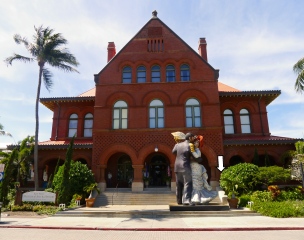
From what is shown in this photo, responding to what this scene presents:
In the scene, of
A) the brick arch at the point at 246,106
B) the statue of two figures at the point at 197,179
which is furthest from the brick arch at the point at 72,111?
the brick arch at the point at 246,106

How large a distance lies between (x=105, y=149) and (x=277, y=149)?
1392cm

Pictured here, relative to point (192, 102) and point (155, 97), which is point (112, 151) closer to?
point (155, 97)

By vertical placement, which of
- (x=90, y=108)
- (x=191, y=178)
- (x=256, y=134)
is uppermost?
(x=90, y=108)

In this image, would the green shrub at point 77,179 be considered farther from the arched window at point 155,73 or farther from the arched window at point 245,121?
the arched window at point 245,121

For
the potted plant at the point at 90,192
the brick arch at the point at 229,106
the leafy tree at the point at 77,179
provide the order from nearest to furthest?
the potted plant at the point at 90,192 < the leafy tree at the point at 77,179 < the brick arch at the point at 229,106

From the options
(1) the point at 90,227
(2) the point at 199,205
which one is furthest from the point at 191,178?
(1) the point at 90,227

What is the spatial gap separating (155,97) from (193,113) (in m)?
3.49

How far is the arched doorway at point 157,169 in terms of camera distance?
854 inches

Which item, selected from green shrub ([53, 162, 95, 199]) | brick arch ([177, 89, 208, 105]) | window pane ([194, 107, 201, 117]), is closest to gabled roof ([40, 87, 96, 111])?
green shrub ([53, 162, 95, 199])

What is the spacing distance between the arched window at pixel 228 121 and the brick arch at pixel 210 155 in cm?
372

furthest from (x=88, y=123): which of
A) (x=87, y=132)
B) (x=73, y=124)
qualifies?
(x=73, y=124)

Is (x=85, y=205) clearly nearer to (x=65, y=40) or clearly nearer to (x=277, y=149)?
(x=65, y=40)

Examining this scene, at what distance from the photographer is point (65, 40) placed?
71.0ft

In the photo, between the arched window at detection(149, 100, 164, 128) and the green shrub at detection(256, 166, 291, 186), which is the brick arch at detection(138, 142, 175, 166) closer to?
the arched window at detection(149, 100, 164, 128)
